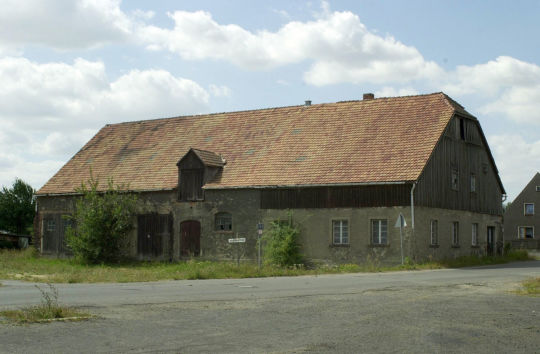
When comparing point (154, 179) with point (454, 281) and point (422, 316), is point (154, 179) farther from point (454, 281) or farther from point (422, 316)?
point (422, 316)

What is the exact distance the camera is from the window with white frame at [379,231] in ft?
98.7

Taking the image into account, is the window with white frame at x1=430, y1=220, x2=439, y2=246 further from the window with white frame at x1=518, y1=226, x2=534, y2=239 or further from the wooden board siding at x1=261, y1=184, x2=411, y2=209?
the window with white frame at x1=518, y1=226, x2=534, y2=239

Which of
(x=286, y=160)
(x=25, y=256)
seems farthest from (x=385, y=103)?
(x=25, y=256)

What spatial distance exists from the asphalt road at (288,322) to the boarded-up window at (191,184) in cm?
1669

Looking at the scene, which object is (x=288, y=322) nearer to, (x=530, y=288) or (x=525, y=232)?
(x=530, y=288)

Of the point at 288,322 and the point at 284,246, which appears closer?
the point at 288,322

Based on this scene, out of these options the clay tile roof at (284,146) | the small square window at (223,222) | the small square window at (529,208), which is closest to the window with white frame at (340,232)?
the clay tile roof at (284,146)

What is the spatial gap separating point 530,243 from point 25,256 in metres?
43.4

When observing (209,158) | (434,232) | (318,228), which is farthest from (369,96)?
(318,228)

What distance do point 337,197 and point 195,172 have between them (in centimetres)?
786

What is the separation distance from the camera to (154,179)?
36406mm

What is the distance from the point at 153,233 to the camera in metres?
36.0

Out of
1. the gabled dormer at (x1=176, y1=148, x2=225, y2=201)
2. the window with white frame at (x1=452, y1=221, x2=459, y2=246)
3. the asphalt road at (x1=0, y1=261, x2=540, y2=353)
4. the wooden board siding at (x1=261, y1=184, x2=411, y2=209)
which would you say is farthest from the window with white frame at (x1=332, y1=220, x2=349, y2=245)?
the asphalt road at (x1=0, y1=261, x2=540, y2=353)

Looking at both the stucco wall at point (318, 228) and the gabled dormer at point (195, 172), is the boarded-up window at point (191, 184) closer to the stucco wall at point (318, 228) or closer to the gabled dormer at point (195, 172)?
the gabled dormer at point (195, 172)
